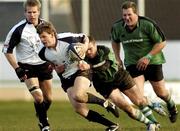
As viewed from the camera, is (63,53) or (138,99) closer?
(63,53)

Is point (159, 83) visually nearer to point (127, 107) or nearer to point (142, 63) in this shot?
point (142, 63)

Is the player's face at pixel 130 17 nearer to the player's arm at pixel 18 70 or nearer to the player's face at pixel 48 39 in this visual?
the player's face at pixel 48 39

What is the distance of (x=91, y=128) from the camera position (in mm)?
13586

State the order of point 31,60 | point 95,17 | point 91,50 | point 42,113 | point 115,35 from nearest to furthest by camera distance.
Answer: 1. point 91,50
2. point 42,113
3. point 31,60
4. point 115,35
5. point 95,17

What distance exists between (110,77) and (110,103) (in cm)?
58

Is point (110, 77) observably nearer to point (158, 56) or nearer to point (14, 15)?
point (158, 56)

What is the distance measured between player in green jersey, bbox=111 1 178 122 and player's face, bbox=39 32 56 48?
1.62m

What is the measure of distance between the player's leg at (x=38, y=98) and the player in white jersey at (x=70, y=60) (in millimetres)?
1149

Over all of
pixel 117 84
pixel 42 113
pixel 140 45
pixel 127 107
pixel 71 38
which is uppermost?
pixel 71 38

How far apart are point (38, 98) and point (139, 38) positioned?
1839 mm

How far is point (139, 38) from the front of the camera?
1309 centimetres

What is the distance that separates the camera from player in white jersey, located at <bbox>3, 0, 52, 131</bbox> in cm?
1281

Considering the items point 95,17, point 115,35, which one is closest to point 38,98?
point 115,35

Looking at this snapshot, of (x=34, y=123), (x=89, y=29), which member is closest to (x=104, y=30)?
(x=89, y=29)
